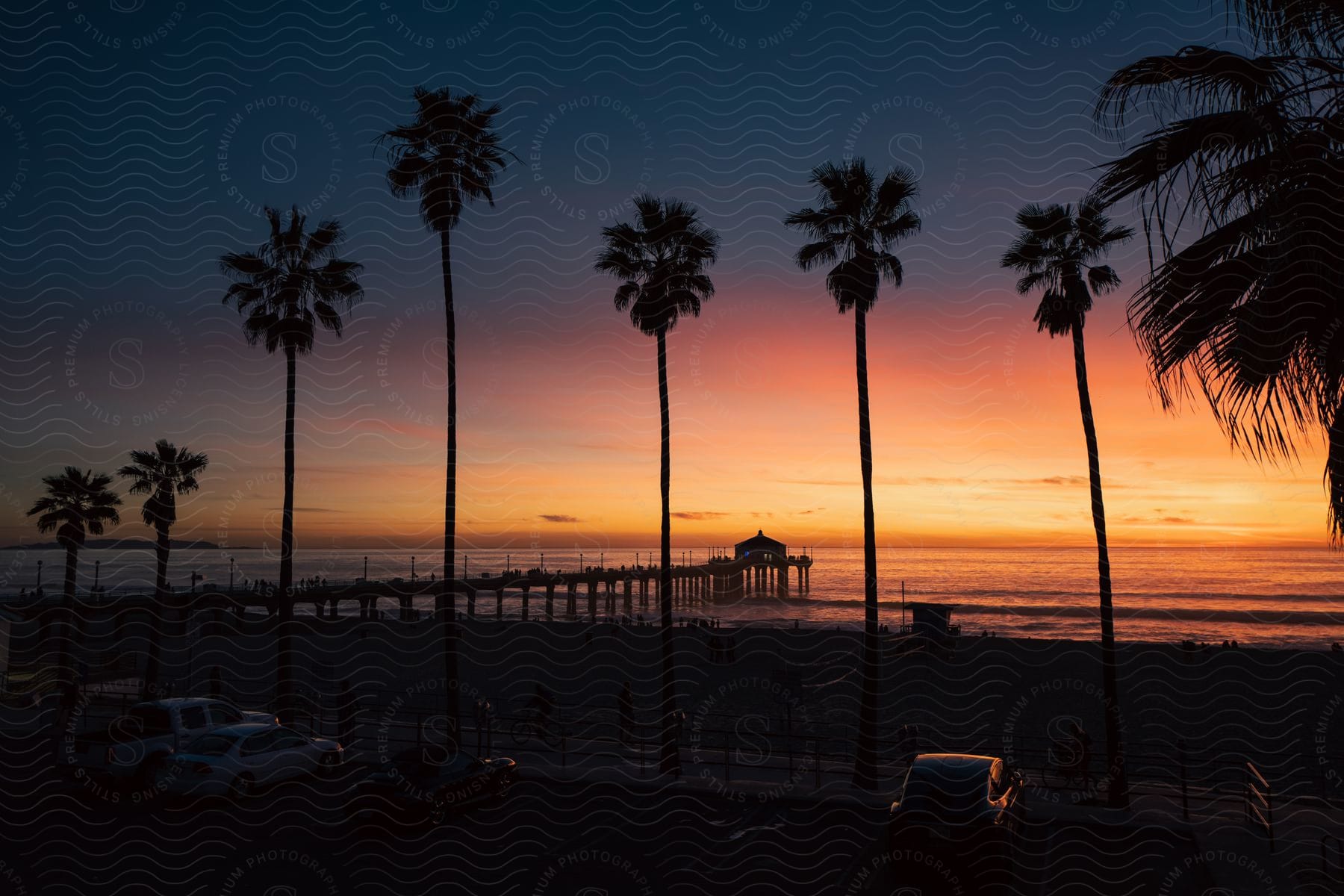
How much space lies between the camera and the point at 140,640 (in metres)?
60.2

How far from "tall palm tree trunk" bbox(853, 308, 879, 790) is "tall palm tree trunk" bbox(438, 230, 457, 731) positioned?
9707 millimetres

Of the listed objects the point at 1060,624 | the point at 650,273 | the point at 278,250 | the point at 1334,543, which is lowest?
the point at 1060,624

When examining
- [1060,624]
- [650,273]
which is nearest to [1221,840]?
[650,273]

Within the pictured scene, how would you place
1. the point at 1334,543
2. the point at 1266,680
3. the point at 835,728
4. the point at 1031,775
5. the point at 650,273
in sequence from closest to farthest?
the point at 1334,543
the point at 1031,775
the point at 650,273
the point at 835,728
the point at 1266,680

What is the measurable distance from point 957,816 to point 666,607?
11927mm

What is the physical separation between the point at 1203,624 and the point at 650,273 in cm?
6898

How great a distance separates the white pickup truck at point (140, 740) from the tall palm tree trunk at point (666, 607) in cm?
988

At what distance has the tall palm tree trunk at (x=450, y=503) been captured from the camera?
21.6m

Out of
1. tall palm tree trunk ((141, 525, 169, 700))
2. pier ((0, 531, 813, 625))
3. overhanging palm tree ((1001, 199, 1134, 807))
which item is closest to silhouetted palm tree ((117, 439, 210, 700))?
tall palm tree trunk ((141, 525, 169, 700))

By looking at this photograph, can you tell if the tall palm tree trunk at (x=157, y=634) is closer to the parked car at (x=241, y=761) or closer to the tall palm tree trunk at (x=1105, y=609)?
the parked car at (x=241, y=761)

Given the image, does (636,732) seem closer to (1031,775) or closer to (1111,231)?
(1031,775)

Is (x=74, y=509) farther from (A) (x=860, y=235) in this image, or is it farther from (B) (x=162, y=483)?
(A) (x=860, y=235)

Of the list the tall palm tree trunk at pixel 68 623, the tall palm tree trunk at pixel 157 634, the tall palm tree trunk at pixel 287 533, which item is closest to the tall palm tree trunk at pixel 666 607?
the tall palm tree trunk at pixel 287 533

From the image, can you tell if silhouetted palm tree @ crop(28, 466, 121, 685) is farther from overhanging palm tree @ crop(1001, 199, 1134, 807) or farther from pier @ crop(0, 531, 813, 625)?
overhanging palm tree @ crop(1001, 199, 1134, 807)
